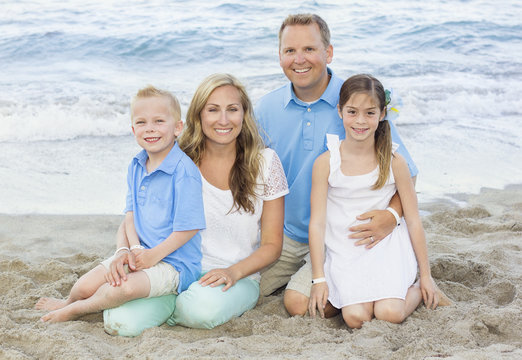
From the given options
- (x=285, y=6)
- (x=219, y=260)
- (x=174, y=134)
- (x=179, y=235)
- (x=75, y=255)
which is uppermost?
(x=285, y=6)

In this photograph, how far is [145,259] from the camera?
2717 millimetres

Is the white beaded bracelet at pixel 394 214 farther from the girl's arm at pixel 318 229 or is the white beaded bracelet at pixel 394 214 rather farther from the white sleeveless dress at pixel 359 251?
the girl's arm at pixel 318 229

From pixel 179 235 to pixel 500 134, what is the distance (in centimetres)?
522

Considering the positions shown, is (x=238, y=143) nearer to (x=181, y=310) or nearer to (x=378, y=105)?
(x=378, y=105)

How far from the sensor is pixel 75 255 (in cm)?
373

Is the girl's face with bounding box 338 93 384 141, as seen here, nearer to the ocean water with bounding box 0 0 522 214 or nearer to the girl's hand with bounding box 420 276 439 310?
the girl's hand with bounding box 420 276 439 310

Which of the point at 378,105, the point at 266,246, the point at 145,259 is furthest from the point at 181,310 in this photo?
the point at 378,105

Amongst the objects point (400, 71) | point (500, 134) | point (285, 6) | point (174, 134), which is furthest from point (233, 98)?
point (285, 6)

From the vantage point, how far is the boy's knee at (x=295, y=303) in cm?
293

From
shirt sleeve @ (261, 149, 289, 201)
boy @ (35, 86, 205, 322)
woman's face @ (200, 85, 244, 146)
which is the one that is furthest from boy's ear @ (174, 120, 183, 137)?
shirt sleeve @ (261, 149, 289, 201)

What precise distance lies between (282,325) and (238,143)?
3.19 ft

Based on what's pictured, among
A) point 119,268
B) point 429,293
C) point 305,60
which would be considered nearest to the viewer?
point 119,268

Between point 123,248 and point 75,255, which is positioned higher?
point 123,248

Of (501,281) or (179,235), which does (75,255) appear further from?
(501,281)
